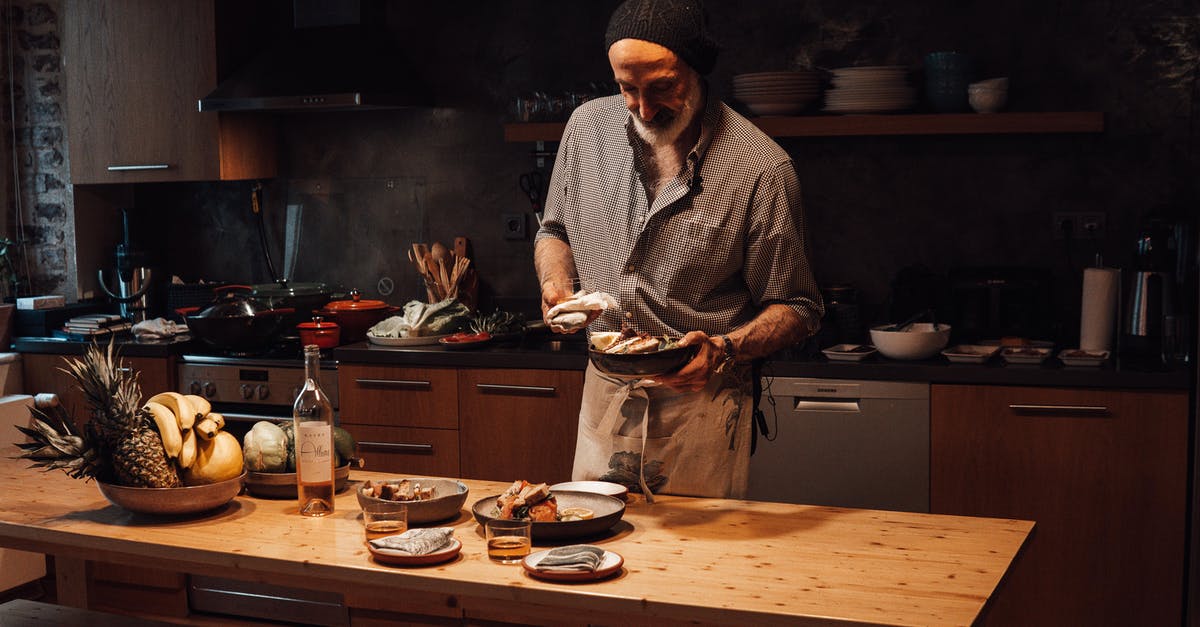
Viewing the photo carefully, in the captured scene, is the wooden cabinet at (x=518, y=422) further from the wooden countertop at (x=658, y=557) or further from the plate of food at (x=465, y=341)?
the wooden countertop at (x=658, y=557)

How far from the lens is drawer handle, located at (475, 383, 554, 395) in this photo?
3986mm

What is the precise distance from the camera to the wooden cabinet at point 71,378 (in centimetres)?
444

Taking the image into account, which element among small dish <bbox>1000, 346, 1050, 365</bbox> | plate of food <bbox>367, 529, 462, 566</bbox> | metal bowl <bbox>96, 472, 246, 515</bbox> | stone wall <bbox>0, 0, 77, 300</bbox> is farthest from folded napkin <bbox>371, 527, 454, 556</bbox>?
stone wall <bbox>0, 0, 77, 300</bbox>

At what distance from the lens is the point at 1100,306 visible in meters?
3.77

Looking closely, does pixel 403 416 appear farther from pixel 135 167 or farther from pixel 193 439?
pixel 193 439

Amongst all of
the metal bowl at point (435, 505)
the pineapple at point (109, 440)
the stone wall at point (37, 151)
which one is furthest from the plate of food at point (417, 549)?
the stone wall at point (37, 151)

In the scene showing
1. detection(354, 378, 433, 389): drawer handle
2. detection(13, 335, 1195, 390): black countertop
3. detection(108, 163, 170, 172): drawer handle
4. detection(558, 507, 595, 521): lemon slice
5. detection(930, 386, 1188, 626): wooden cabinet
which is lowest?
detection(930, 386, 1188, 626): wooden cabinet

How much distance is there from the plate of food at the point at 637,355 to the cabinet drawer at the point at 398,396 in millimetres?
1927

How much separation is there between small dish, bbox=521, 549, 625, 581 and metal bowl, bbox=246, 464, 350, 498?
652 mm

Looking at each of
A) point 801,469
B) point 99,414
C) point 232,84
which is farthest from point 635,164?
point 232,84

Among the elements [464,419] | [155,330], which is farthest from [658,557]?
[155,330]

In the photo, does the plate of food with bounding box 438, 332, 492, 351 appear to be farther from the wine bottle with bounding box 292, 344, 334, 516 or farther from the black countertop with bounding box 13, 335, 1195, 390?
the wine bottle with bounding box 292, 344, 334, 516

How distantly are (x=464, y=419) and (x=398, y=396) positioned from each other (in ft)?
0.82

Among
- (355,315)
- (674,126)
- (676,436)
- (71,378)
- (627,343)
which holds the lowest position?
(71,378)
